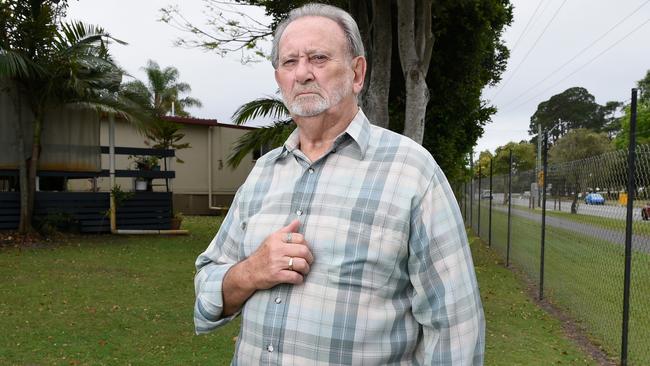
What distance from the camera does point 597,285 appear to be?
273 inches

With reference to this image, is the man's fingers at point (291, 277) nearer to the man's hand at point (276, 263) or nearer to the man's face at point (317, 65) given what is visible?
the man's hand at point (276, 263)

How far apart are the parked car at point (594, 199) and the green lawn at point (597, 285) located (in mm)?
184

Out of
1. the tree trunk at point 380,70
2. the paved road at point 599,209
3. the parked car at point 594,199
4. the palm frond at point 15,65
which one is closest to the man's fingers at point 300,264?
the paved road at point 599,209

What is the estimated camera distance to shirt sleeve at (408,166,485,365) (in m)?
1.51

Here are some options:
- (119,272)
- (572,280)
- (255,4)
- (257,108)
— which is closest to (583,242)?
(572,280)

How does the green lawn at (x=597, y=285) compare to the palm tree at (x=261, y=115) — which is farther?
the palm tree at (x=261, y=115)

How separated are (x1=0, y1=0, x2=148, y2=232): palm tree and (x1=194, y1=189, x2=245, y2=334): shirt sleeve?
1071 cm

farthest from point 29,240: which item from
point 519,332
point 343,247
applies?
point 343,247

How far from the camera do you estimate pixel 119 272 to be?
888 cm

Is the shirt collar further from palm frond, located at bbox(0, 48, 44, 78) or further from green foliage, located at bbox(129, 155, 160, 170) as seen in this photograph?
green foliage, located at bbox(129, 155, 160, 170)

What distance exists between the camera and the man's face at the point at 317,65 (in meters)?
1.70

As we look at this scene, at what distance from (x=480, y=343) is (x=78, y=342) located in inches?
179

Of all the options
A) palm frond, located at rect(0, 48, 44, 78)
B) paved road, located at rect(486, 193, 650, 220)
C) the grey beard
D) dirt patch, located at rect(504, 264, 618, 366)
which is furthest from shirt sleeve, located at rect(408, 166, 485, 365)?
palm frond, located at rect(0, 48, 44, 78)

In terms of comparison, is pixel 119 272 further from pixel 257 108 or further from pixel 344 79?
pixel 344 79
